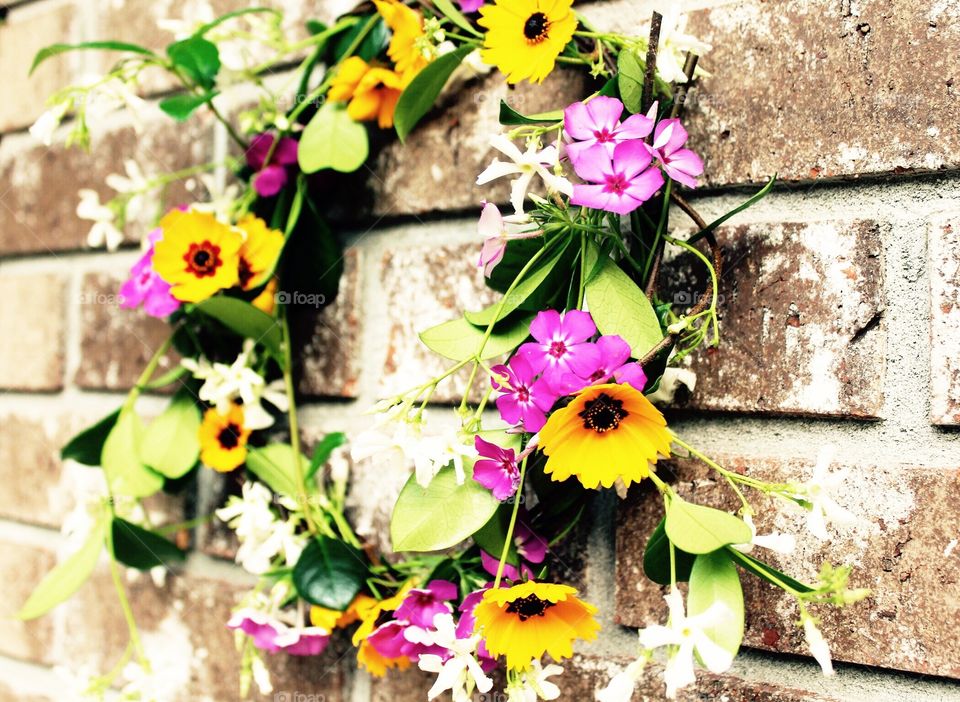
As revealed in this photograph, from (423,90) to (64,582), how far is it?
1.43 feet

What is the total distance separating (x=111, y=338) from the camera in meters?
0.75

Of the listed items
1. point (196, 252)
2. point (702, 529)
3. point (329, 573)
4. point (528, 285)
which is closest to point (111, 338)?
point (196, 252)

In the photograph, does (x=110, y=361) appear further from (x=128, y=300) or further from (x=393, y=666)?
(x=393, y=666)

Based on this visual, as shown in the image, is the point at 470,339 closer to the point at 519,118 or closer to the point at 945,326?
the point at 519,118

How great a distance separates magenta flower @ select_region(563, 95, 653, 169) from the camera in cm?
42

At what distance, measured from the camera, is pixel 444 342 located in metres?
0.46

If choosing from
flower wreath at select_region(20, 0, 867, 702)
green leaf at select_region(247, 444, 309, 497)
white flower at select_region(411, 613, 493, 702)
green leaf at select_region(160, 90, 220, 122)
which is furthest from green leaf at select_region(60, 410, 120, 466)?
white flower at select_region(411, 613, 493, 702)

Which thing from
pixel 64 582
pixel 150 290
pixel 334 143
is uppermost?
pixel 334 143

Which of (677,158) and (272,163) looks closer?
(677,158)

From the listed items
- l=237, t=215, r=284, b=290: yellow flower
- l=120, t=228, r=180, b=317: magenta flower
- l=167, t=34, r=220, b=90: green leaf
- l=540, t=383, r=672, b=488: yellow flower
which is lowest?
l=540, t=383, r=672, b=488: yellow flower

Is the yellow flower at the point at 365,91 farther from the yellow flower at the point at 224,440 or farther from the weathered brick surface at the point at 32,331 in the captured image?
the weathered brick surface at the point at 32,331

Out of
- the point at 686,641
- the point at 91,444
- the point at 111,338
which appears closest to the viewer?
the point at 686,641

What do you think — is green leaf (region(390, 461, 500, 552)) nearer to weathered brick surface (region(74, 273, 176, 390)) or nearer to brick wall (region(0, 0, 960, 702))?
brick wall (region(0, 0, 960, 702))

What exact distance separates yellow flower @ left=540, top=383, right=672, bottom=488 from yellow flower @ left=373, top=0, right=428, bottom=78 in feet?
0.84
